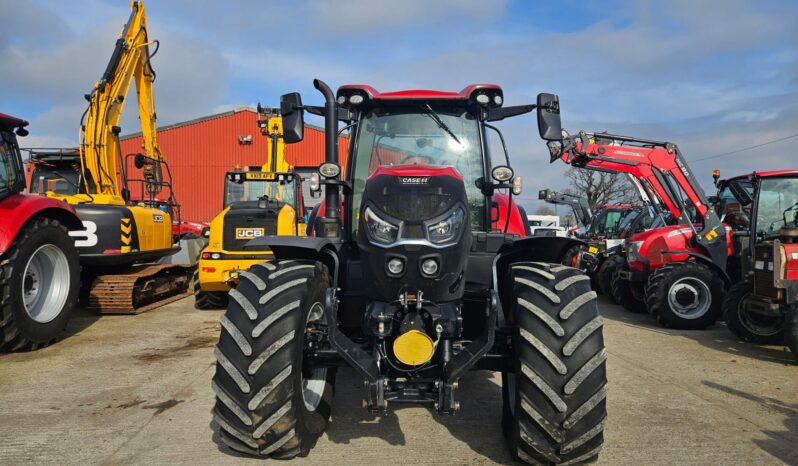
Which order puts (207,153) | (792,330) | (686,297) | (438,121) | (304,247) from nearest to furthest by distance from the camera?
(304,247), (438,121), (792,330), (686,297), (207,153)

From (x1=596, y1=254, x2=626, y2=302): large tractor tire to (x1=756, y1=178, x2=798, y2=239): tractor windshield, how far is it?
131 inches

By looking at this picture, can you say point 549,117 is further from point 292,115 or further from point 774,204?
point 774,204

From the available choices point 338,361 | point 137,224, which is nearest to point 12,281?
point 137,224

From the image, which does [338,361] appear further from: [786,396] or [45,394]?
[786,396]

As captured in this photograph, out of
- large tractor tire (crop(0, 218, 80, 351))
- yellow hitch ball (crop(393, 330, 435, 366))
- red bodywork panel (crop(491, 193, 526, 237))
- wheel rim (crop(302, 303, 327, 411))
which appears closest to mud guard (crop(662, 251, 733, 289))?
red bodywork panel (crop(491, 193, 526, 237))

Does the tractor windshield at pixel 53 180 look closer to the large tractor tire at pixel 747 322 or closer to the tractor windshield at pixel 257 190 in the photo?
the tractor windshield at pixel 257 190

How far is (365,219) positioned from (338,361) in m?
0.88

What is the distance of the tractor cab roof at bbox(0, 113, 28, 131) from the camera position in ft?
21.5

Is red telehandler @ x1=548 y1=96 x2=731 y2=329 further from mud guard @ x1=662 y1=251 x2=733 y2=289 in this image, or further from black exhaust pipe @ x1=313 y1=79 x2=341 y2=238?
black exhaust pipe @ x1=313 y1=79 x2=341 y2=238

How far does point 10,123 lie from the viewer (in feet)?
22.0

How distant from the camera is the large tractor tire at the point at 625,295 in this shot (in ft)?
31.7

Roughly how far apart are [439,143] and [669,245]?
6.10m

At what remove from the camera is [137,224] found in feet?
28.6

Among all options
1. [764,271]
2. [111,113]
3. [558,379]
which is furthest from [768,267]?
[111,113]
